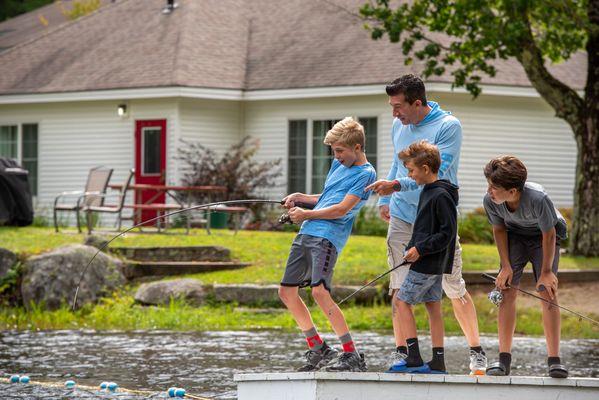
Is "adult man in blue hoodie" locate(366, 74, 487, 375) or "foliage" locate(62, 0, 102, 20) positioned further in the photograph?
"foliage" locate(62, 0, 102, 20)

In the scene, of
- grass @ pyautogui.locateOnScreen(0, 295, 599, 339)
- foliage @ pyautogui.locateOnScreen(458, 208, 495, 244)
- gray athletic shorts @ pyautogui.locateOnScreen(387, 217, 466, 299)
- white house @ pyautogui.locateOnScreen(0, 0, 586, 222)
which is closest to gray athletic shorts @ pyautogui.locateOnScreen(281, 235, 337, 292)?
gray athletic shorts @ pyautogui.locateOnScreen(387, 217, 466, 299)

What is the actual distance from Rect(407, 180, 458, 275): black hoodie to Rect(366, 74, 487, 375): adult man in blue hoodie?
0.74 feet

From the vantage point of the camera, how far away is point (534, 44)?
802 inches

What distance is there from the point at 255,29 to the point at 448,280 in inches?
863

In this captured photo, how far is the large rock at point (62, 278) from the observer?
15.9 m

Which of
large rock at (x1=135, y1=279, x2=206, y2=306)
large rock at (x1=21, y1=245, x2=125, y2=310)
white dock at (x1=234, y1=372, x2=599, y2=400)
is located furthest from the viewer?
large rock at (x1=21, y1=245, x2=125, y2=310)

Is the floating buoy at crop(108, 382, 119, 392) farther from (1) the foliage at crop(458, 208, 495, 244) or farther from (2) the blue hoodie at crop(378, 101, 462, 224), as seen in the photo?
(1) the foliage at crop(458, 208, 495, 244)

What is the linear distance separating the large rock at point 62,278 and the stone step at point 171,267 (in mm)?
959

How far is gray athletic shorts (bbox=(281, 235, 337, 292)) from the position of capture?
8.02 m

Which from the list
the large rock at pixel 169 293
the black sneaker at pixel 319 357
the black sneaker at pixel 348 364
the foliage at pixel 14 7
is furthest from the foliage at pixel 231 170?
the foliage at pixel 14 7

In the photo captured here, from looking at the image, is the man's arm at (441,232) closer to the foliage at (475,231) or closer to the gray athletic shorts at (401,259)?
the gray athletic shorts at (401,259)

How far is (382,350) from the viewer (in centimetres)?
1212

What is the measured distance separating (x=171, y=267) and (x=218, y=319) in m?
2.84

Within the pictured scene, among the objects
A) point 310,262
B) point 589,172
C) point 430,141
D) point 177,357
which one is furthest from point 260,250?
point 430,141
